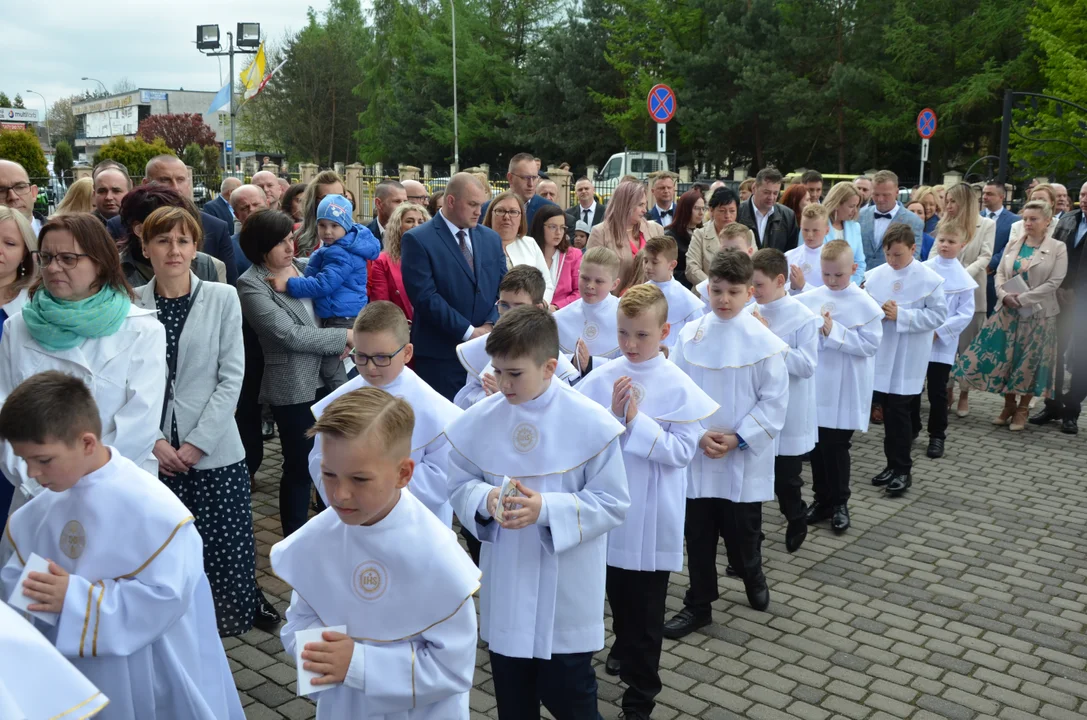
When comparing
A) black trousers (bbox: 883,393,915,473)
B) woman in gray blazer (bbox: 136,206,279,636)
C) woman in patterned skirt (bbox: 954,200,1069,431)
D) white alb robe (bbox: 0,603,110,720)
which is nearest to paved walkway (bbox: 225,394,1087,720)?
black trousers (bbox: 883,393,915,473)

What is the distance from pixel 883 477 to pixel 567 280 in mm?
3003

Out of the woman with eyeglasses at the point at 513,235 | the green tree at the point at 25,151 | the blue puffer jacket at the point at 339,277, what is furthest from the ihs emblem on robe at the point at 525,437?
the green tree at the point at 25,151

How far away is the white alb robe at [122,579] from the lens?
2811 mm

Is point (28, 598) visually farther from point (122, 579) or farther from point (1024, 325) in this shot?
point (1024, 325)

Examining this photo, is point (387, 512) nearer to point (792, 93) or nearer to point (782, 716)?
point (782, 716)

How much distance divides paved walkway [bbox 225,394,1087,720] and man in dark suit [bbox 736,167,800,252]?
97.4 inches

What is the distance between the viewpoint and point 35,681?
2.02 m

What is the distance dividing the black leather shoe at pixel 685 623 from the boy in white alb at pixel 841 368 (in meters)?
1.95

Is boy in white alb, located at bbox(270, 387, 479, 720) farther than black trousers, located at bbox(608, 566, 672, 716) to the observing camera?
No

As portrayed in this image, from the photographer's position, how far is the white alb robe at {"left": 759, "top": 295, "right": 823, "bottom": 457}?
608 cm

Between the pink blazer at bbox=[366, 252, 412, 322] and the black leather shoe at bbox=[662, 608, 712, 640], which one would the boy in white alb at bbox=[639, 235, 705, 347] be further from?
the black leather shoe at bbox=[662, 608, 712, 640]

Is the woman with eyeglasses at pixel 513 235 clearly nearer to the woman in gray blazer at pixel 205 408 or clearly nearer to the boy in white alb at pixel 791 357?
the boy in white alb at pixel 791 357

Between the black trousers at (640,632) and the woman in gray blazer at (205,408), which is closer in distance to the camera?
the black trousers at (640,632)

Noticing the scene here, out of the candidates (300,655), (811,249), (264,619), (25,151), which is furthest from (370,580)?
(25,151)
